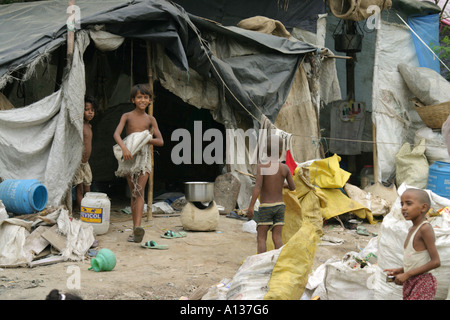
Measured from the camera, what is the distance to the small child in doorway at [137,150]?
6.00 m

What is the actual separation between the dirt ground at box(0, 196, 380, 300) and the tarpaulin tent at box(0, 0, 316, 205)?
1.26 meters

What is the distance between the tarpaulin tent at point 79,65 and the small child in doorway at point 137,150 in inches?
22.6

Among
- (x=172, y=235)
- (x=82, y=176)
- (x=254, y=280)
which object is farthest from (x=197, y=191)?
(x=254, y=280)

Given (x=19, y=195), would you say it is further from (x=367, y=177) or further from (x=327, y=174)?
(x=367, y=177)

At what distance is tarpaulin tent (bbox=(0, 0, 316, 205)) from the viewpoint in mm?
6004

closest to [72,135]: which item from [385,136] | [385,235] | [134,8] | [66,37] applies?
[66,37]

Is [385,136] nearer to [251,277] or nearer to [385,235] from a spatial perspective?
[385,235]

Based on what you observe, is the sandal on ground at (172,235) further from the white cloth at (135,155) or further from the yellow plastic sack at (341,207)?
the yellow plastic sack at (341,207)

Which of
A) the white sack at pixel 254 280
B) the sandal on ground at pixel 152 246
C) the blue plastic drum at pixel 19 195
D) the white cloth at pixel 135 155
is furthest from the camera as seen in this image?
the white cloth at pixel 135 155

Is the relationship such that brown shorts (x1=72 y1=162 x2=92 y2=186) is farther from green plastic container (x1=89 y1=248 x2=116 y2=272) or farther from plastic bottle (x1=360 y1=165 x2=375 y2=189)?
plastic bottle (x1=360 y1=165 x2=375 y2=189)

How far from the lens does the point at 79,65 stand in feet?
20.4

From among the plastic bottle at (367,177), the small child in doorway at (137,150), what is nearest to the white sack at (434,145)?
the plastic bottle at (367,177)

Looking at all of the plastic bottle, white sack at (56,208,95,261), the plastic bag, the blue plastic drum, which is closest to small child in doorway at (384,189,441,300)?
white sack at (56,208,95,261)

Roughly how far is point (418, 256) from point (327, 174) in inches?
166
